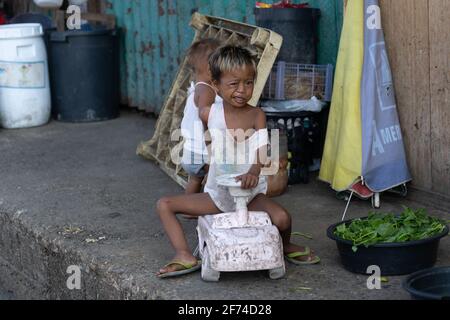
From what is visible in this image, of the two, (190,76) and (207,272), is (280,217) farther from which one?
(190,76)

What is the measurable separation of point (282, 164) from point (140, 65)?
3.22m

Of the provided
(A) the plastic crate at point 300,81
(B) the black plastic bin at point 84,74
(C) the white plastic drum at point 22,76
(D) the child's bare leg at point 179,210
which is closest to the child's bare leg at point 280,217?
(D) the child's bare leg at point 179,210

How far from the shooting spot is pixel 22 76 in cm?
841

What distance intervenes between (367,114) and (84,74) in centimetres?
388

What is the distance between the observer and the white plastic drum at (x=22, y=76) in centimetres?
834

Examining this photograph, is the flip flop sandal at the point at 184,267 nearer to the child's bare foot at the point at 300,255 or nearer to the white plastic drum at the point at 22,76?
the child's bare foot at the point at 300,255

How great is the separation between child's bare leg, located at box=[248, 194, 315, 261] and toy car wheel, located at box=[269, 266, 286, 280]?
225 mm

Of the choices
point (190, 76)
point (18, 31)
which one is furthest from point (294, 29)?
point (18, 31)

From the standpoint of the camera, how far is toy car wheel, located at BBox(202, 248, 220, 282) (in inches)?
166

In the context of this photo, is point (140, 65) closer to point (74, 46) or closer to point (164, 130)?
point (74, 46)

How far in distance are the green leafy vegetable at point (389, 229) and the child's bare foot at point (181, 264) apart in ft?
2.35

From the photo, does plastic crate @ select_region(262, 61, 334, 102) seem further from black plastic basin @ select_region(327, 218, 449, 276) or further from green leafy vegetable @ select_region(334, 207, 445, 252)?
black plastic basin @ select_region(327, 218, 449, 276)
